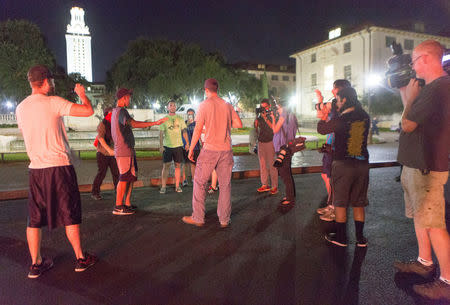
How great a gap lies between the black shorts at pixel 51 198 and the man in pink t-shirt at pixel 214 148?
1842 millimetres

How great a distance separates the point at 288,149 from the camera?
19.6ft

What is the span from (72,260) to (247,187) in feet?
15.9

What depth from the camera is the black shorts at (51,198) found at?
11.1 ft

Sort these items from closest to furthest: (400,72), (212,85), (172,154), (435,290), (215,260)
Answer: (435,290)
(400,72)
(215,260)
(212,85)
(172,154)

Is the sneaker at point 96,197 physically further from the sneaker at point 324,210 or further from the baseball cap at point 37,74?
the sneaker at point 324,210

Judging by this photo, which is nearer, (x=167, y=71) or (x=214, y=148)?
(x=214, y=148)

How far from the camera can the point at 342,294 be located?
304 cm

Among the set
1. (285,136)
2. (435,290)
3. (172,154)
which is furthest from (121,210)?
(435,290)

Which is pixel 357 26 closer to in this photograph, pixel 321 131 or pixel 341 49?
pixel 341 49

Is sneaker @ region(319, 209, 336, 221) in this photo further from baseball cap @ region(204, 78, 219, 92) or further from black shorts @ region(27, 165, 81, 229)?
black shorts @ region(27, 165, 81, 229)

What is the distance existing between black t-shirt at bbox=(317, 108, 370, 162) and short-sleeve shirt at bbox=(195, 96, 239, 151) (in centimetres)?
145

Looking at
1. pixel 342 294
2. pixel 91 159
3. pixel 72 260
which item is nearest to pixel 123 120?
pixel 72 260

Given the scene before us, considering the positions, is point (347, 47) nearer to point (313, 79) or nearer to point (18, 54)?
point (313, 79)

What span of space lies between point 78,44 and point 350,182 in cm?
13865
